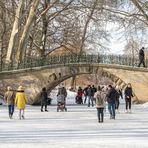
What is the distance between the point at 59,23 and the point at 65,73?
909 centimetres

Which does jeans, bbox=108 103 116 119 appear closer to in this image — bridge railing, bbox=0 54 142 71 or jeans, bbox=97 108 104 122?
jeans, bbox=97 108 104 122

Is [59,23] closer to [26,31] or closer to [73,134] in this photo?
[26,31]

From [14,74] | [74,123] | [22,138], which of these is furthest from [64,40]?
[22,138]

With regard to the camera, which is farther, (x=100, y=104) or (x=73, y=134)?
(x=100, y=104)

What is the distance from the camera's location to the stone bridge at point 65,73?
36.1m

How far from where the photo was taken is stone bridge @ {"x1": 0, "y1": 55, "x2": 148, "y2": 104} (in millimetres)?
36125

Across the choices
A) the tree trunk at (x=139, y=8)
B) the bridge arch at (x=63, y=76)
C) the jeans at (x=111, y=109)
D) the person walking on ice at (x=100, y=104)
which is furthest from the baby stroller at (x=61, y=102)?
the tree trunk at (x=139, y=8)

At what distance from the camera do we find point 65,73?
124 feet

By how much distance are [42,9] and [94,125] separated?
27.0 metres

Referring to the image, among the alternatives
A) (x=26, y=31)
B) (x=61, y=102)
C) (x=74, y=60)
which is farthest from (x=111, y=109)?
(x=26, y=31)

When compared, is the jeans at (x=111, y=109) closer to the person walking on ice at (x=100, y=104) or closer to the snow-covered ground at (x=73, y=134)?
the snow-covered ground at (x=73, y=134)

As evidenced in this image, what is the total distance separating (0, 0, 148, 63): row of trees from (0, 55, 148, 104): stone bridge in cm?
161

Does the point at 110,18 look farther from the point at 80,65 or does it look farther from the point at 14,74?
the point at 14,74

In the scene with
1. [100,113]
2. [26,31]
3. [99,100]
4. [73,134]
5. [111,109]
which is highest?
[26,31]
